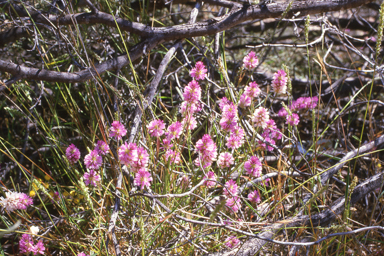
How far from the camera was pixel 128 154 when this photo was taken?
3.45ft

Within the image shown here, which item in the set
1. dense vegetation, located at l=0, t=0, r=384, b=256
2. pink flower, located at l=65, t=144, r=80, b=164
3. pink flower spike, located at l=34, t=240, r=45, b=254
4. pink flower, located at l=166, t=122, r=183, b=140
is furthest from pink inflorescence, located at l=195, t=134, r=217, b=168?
pink flower spike, located at l=34, t=240, r=45, b=254

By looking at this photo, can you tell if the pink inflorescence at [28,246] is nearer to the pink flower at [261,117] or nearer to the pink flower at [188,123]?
the pink flower at [188,123]

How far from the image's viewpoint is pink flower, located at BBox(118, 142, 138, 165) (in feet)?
3.43

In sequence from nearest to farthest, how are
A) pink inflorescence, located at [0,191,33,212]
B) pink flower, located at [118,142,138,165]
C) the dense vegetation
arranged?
pink flower, located at [118,142,138,165]
the dense vegetation
pink inflorescence, located at [0,191,33,212]

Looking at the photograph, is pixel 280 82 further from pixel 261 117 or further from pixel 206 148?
pixel 206 148

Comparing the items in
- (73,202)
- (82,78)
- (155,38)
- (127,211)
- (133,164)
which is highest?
(155,38)

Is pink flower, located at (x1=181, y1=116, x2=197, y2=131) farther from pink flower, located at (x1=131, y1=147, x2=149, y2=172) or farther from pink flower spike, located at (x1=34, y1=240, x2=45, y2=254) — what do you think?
pink flower spike, located at (x1=34, y1=240, x2=45, y2=254)

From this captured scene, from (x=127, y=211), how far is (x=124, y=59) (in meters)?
0.76

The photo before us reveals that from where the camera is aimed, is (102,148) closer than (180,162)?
Yes

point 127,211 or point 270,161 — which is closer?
point 127,211

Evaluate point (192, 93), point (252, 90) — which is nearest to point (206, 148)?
point (192, 93)

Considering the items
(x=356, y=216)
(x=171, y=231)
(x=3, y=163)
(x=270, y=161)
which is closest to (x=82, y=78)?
(x=171, y=231)

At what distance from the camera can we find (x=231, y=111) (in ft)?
4.23

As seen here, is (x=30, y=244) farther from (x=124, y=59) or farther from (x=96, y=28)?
(x=96, y=28)
